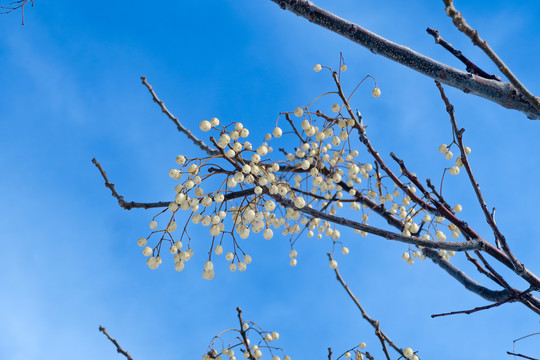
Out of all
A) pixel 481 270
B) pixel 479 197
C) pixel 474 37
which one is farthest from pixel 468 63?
pixel 481 270

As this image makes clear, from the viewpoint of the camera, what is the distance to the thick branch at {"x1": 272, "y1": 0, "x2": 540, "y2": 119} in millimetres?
2537

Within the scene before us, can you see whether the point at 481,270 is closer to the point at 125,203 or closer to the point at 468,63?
the point at 468,63

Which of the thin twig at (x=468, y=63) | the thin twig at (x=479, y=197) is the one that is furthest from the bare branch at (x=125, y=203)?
the thin twig at (x=468, y=63)

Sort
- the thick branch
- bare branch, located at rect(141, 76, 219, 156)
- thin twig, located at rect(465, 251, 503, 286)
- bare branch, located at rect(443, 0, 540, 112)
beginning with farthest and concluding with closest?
bare branch, located at rect(141, 76, 219, 156)
thin twig, located at rect(465, 251, 503, 286)
the thick branch
bare branch, located at rect(443, 0, 540, 112)

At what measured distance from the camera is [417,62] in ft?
8.52

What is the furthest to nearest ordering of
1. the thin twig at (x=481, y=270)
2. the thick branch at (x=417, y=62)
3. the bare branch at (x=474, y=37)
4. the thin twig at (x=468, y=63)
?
the thin twig at (x=481, y=270) < the thin twig at (x=468, y=63) < the thick branch at (x=417, y=62) < the bare branch at (x=474, y=37)

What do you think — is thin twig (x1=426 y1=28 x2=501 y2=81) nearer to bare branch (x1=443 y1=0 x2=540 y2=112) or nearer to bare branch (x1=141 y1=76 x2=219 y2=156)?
bare branch (x1=443 y1=0 x2=540 y2=112)

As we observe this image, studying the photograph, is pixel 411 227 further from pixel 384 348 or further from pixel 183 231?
pixel 183 231

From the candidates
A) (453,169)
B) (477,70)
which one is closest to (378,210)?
(453,169)

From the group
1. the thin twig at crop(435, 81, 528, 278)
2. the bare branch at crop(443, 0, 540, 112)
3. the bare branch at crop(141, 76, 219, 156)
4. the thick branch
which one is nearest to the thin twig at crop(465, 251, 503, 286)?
the thin twig at crop(435, 81, 528, 278)

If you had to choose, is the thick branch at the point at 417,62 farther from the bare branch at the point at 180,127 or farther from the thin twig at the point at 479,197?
the bare branch at the point at 180,127

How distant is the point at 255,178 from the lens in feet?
8.21

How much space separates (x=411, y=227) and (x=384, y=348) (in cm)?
88

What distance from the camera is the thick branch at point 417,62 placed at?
2537mm
